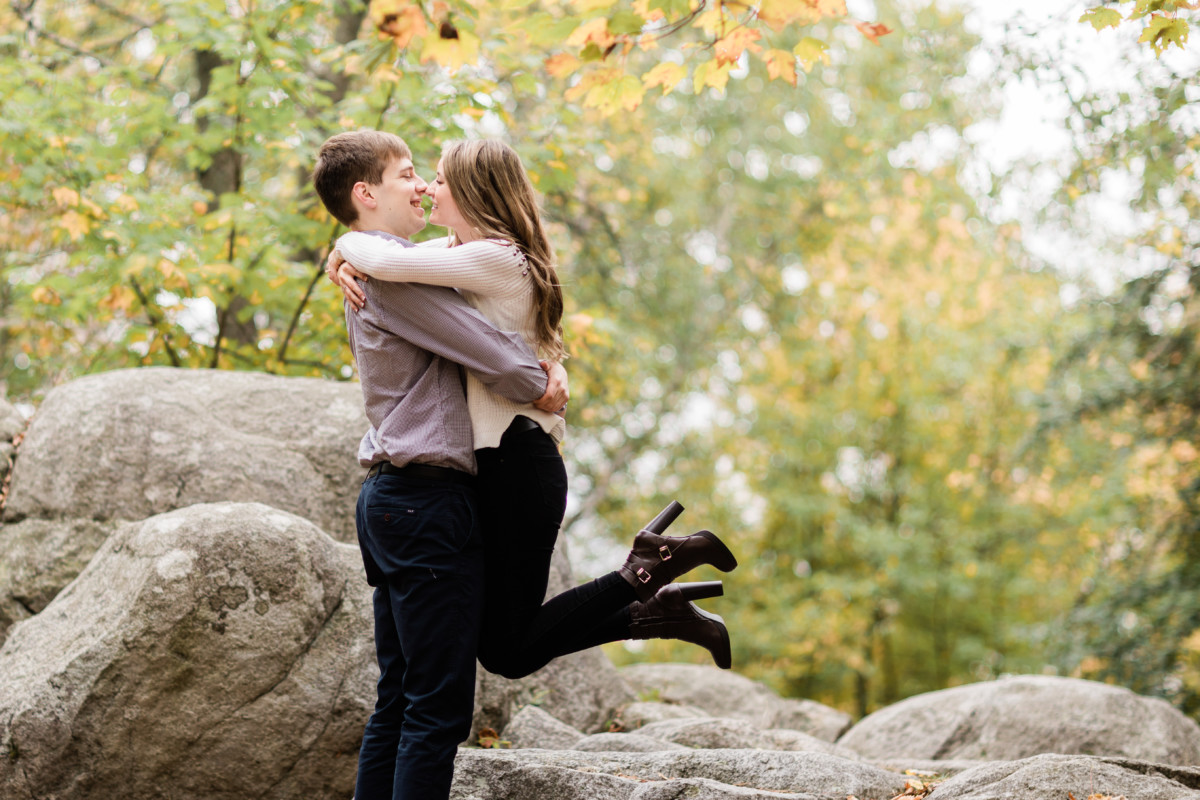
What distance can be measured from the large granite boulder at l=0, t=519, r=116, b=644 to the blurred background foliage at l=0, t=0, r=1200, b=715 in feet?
6.11

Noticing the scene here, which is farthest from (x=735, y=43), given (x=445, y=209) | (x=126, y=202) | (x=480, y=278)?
(x=126, y=202)

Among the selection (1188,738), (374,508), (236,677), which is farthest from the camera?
(1188,738)

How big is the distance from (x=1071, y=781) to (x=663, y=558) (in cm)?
144

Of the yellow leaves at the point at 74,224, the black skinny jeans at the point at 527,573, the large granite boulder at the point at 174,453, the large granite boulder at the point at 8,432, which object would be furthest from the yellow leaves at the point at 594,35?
the yellow leaves at the point at 74,224

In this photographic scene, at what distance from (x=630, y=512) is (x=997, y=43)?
9454mm

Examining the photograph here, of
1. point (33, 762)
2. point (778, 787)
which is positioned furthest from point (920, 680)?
point (33, 762)

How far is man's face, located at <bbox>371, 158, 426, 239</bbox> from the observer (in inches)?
116

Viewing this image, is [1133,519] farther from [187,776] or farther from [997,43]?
[187,776]

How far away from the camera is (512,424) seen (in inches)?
112

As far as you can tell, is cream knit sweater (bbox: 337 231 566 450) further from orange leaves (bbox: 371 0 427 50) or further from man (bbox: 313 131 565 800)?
orange leaves (bbox: 371 0 427 50)

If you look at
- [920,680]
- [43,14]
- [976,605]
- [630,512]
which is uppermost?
[43,14]

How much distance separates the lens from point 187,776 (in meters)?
3.42

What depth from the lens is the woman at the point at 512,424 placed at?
8.99 ft

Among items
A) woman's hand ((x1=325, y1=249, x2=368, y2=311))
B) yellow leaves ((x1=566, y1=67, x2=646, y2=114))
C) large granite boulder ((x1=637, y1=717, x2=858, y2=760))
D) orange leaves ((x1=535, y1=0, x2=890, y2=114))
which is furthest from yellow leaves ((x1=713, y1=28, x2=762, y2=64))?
large granite boulder ((x1=637, y1=717, x2=858, y2=760))
